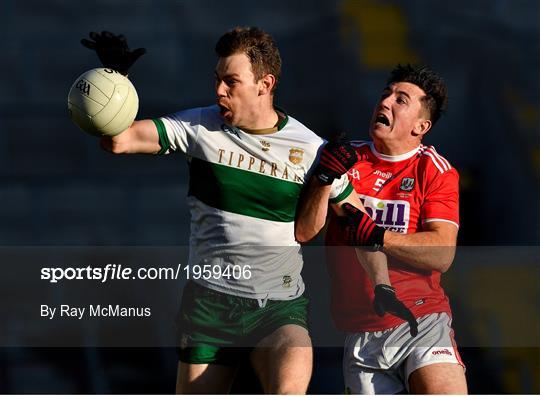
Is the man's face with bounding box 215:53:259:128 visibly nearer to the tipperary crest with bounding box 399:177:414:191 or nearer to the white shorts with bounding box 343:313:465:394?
the tipperary crest with bounding box 399:177:414:191

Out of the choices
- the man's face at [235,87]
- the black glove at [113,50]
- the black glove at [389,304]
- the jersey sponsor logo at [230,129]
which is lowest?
the black glove at [389,304]

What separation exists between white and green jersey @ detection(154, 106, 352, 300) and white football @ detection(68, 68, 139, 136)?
1.04ft

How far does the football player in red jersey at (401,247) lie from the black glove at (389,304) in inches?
0.5

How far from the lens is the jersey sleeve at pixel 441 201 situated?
575 centimetres

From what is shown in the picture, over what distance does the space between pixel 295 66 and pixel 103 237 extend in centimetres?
295

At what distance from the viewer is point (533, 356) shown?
9672 mm

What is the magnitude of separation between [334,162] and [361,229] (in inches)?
16.4

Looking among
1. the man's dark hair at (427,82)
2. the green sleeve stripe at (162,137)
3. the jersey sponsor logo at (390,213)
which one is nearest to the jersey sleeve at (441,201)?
the jersey sponsor logo at (390,213)

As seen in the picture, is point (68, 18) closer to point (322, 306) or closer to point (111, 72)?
point (322, 306)

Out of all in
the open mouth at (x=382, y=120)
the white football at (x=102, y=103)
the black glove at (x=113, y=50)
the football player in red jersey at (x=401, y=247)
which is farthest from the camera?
the open mouth at (x=382, y=120)

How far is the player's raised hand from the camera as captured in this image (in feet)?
17.0

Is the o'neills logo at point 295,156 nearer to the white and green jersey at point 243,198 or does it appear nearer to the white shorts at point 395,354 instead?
the white and green jersey at point 243,198

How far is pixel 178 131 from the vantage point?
5297 mm

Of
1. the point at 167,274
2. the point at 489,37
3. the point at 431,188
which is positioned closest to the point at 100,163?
the point at 167,274
